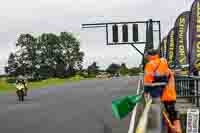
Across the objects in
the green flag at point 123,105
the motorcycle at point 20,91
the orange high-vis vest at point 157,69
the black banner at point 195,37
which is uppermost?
the black banner at point 195,37

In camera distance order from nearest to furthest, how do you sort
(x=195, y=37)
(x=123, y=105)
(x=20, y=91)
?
(x=123, y=105) → (x=195, y=37) → (x=20, y=91)

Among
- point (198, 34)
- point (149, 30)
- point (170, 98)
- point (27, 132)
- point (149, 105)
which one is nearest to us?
point (149, 105)

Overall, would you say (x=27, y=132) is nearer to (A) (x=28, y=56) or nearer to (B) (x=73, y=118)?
(B) (x=73, y=118)

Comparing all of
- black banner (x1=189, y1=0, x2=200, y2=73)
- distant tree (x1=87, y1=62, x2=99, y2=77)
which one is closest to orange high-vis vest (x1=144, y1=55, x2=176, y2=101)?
black banner (x1=189, y1=0, x2=200, y2=73)

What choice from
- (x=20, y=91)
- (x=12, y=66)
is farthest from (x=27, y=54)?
(x=20, y=91)

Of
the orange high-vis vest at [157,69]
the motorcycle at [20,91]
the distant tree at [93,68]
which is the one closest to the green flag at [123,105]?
the orange high-vis vest at [157,69]

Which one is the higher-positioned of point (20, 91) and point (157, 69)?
point (157, 69)

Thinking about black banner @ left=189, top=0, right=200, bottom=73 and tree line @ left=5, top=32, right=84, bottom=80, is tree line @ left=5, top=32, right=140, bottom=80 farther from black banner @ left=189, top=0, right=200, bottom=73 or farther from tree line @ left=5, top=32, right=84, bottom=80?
black banner @ left=189, top=0, right=200, bottom=73

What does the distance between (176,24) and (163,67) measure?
1367 cm

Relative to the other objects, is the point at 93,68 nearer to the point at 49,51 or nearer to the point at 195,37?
the point at 49,51

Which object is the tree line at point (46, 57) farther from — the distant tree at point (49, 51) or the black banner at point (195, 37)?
the black banner at point (195, 37)

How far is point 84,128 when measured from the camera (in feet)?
45.5

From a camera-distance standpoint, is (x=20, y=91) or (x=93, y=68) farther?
(x=93, y=68)

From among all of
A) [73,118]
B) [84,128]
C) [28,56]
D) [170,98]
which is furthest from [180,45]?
[28,56]
